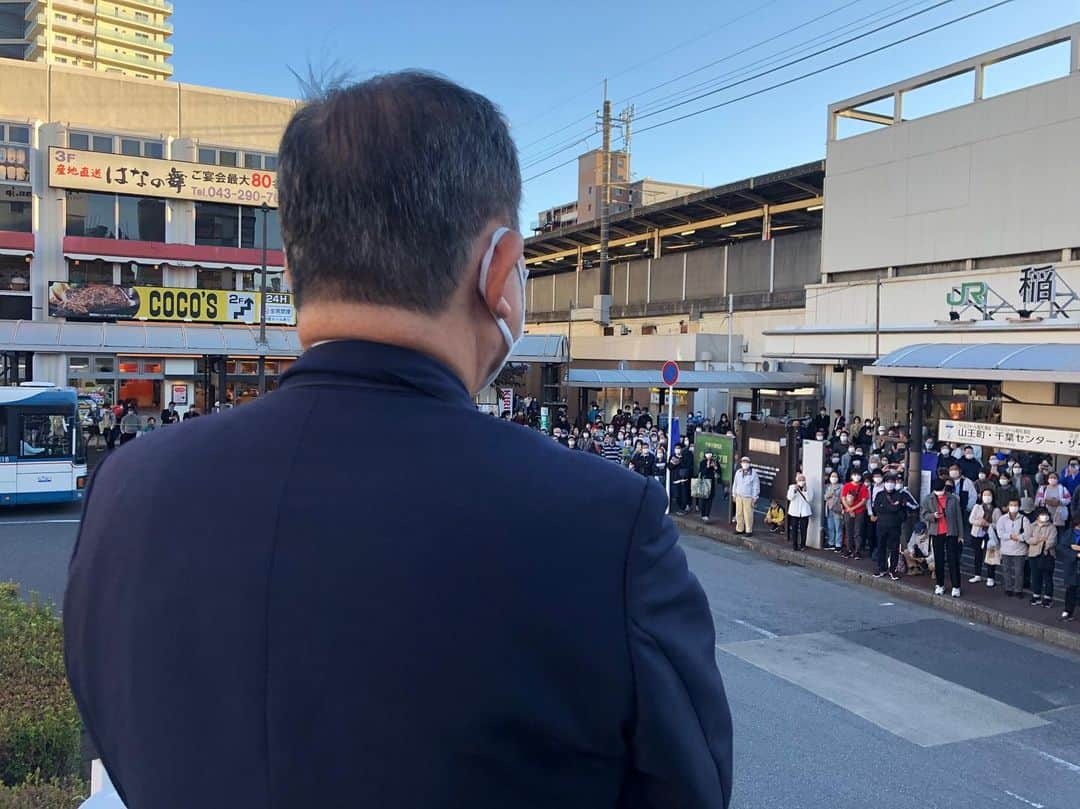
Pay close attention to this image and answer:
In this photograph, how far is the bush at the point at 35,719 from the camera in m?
4.63

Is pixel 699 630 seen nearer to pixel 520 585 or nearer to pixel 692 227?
pixel 520 585

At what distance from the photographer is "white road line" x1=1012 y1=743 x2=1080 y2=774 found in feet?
22.2

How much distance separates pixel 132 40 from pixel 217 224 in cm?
6039

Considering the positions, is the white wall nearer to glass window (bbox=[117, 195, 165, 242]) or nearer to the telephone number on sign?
the telephone number on sign

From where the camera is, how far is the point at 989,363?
14039 millimetres

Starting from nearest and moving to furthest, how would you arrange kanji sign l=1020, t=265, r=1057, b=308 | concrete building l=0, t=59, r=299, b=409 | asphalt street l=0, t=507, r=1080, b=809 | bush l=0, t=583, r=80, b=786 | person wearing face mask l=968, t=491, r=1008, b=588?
bush l=0, t=583, r=80, b=786
asphalt street l=0, t=507, r=1080, b=809
person wearing face mask l=968, t=491, r=1008, b=588
kanji sign l=1020, t=265, r=1057, b=308
concrete building l=0, t=59, r=299, b=409

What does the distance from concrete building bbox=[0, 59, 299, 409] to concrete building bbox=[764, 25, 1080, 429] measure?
17.9 m

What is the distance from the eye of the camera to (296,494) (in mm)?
1059

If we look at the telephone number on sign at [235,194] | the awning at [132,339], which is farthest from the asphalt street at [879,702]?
the telephone number on sign at [235,194]

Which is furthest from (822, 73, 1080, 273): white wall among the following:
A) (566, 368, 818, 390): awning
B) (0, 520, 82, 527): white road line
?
(0, 520, 82, 527): white road line

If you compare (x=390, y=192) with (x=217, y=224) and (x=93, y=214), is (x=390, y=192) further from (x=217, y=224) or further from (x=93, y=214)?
Result: (x=93, y=214)

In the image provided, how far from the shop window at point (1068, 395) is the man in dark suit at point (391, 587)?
2139 centimetres

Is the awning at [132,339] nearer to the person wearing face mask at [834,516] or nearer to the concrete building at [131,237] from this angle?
Result: the concrete building at [131,237]

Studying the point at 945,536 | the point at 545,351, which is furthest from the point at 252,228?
the point at 945,536
